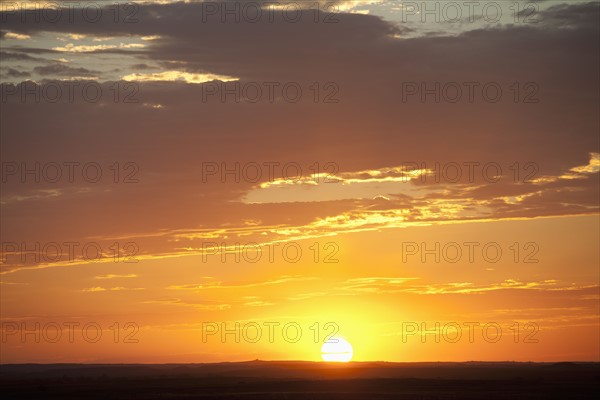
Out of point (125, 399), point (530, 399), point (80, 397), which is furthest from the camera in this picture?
point (80, 397)

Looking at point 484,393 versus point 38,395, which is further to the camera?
point 38,395

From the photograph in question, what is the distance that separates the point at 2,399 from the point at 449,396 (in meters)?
40.6

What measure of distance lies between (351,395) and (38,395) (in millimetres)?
31827

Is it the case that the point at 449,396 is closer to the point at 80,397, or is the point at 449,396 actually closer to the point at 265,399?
the point at 265,399

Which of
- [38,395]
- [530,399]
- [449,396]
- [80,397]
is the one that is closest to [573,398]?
[530,399]

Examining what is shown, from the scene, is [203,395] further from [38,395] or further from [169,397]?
[38,395]

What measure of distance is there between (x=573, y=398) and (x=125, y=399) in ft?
123

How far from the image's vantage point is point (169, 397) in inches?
2813

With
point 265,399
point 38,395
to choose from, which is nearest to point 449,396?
point 265,399

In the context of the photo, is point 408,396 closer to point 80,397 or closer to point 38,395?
point 80,397

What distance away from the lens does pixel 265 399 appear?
218 ft

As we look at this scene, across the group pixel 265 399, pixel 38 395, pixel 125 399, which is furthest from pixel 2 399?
pixel 265 399

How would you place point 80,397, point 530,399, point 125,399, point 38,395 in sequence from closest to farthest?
1. point 530,399
2. point 125,399
3. point 80,397
4. point 38,395

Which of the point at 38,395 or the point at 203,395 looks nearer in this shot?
the point at 203,395
